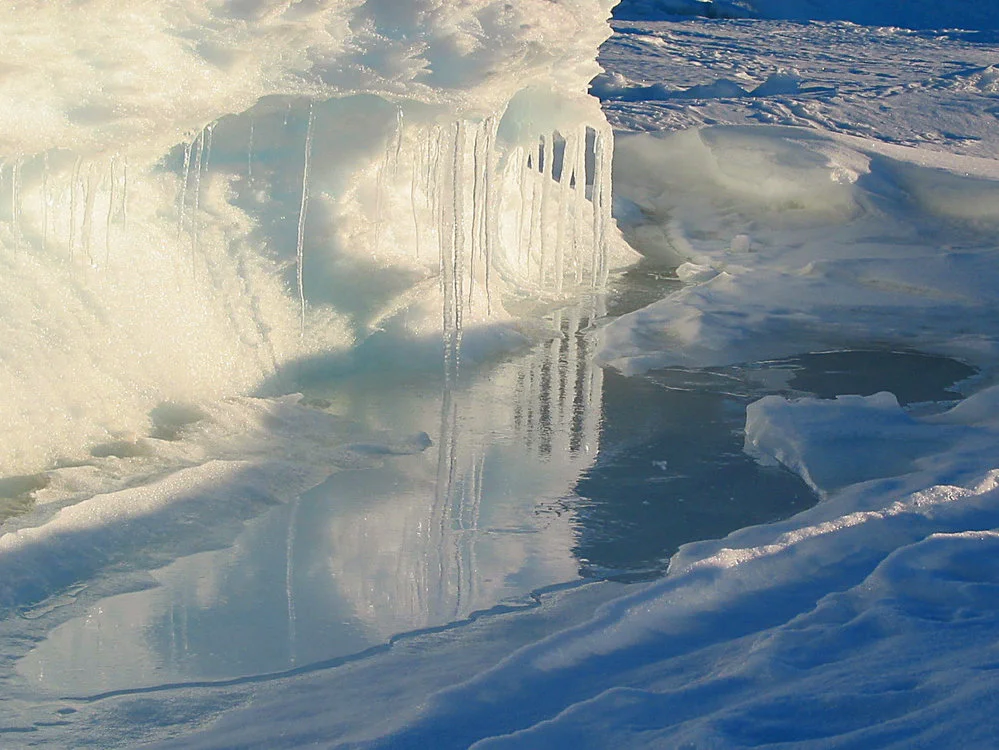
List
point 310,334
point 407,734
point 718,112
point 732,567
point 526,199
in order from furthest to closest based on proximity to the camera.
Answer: point 718,112, point 526,199, point 310,334, point 732,567, point 407,734

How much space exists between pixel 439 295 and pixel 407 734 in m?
3.96

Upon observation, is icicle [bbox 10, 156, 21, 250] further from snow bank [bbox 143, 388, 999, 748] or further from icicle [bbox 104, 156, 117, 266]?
snow bank [bbox 143, 388, 999, 748]

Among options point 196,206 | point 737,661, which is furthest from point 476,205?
point 737,661

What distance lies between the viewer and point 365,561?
358 cm

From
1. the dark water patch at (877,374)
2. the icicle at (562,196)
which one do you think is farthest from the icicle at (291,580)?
the icicle at (562,196)

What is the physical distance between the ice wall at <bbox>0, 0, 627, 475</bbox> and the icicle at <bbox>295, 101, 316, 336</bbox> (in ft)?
0.08

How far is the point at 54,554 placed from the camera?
3434 mm

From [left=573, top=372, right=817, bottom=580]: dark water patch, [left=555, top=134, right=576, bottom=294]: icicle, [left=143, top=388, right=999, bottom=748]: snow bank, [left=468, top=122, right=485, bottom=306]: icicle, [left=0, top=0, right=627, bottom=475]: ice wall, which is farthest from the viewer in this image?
[left=555, top=134, right=576, bottom=294]: icicle

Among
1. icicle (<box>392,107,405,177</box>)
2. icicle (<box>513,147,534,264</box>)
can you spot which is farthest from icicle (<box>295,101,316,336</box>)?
icicle (<box>513,147,534,264</box>)

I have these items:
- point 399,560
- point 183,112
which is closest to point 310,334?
point 183,112

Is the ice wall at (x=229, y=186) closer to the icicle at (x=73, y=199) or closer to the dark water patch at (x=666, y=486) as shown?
the icicle at (x=73, y=199)

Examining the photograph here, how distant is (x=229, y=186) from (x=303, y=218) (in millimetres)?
380

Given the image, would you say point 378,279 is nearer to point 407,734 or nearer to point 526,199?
point 526,199

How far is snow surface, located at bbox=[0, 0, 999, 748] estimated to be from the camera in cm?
262
